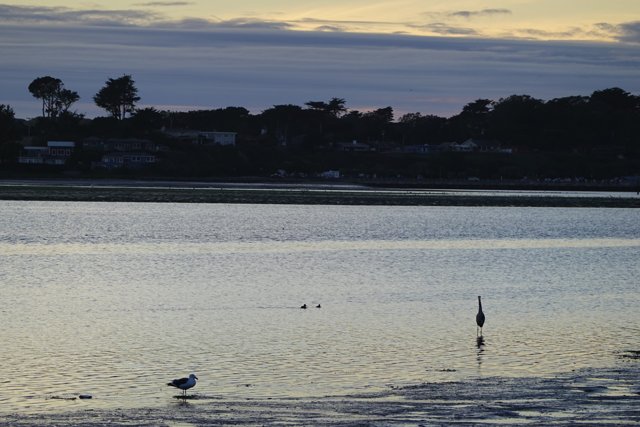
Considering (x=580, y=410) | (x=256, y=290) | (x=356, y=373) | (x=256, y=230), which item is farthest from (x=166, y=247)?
(x=580, y=410)

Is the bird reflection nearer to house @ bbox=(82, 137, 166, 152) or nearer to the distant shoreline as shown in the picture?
the distant shoreline

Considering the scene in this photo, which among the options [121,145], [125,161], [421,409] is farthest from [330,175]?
[421,409]

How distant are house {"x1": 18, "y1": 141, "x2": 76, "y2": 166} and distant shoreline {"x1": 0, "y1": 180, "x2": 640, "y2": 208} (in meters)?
24.8

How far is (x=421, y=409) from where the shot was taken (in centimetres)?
1864

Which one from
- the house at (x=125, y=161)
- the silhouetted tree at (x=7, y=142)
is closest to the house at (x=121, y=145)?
the house at (x=125, y=161)

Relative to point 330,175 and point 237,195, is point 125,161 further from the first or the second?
point 237,195

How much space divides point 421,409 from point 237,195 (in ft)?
339

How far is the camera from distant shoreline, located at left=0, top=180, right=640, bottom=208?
359 ft

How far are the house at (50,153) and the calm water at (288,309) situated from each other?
10424 centimetres

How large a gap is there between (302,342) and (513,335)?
5.79 metres

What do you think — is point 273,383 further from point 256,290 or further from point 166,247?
point 166,247

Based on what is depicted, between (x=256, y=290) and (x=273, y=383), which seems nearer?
(x=273, y=383)

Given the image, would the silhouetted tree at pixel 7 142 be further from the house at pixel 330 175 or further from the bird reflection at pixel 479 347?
the bird reflection at pixel 479 347

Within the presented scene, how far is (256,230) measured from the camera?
71.2 metres
